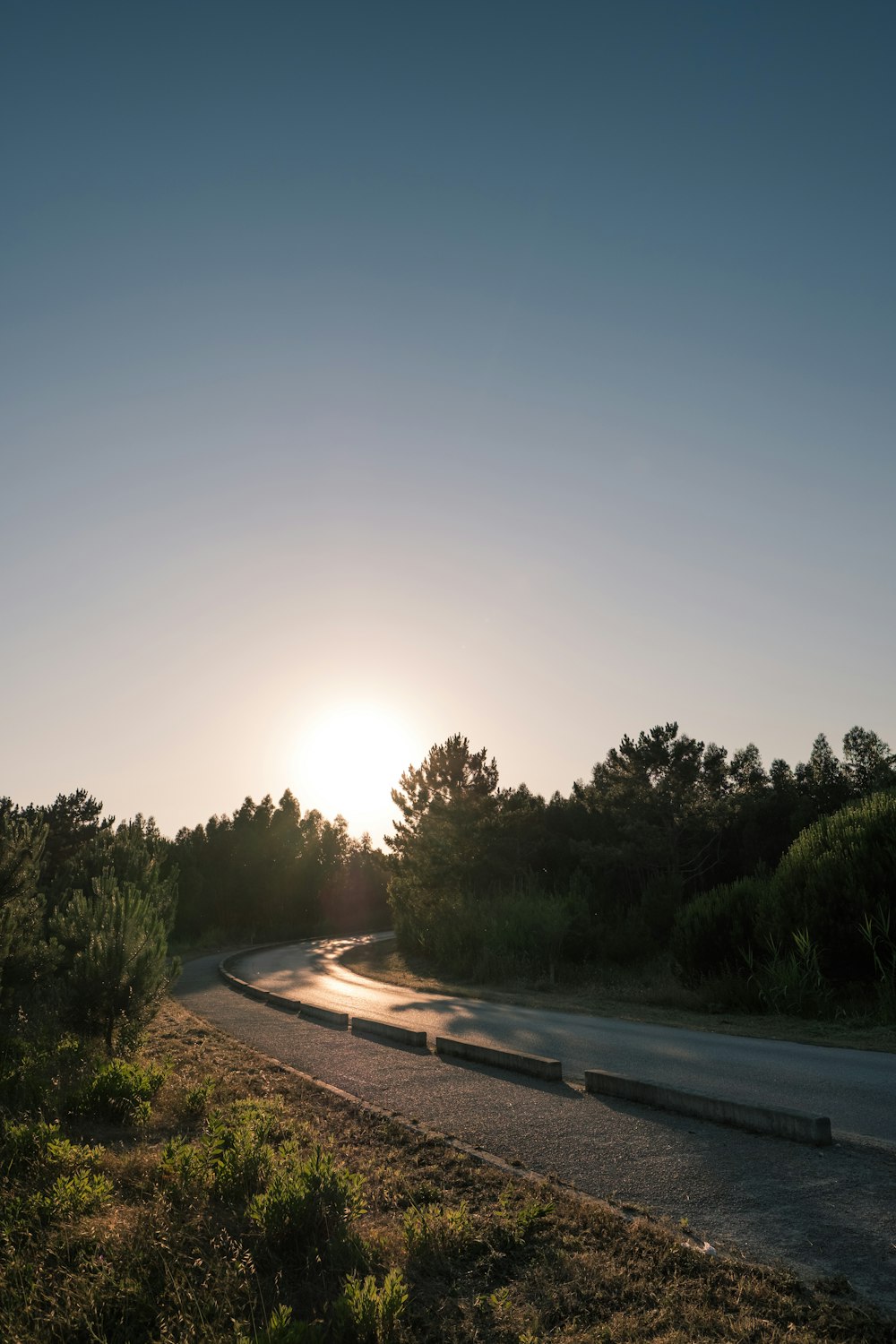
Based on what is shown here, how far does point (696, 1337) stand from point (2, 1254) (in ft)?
12.7

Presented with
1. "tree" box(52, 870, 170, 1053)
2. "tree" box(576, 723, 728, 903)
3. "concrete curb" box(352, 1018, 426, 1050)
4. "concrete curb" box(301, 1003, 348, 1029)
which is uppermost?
"tree" box(576, 723, 728, 903)

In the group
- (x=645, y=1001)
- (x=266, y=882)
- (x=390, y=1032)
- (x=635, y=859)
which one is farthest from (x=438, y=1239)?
(x=266, y=882)

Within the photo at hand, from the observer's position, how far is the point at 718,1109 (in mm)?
7547

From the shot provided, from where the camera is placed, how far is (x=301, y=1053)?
40.5 feet

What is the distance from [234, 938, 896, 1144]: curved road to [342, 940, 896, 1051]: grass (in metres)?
0.78

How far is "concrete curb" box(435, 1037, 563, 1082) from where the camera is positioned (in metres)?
9.75

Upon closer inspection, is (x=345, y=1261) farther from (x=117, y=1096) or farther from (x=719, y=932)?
(x=719, y=932)

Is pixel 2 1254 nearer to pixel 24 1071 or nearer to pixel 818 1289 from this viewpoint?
pixel 818 1289

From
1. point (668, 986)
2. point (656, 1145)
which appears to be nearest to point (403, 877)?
point (668, 986)

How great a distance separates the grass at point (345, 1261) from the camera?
4.03 meters

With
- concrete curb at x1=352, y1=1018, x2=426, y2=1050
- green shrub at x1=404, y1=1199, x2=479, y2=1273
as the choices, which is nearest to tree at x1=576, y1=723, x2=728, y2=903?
concrete curb at x1=352, y1=1018, x2=426, y2=1050

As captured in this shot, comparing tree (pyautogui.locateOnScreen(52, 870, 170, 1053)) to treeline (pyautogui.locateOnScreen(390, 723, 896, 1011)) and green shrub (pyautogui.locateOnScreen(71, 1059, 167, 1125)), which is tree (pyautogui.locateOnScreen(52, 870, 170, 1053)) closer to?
green shrub (pyautogui.locateOnScreen(71, 1059, 167, 1125))

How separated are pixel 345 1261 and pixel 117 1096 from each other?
4.82 metres

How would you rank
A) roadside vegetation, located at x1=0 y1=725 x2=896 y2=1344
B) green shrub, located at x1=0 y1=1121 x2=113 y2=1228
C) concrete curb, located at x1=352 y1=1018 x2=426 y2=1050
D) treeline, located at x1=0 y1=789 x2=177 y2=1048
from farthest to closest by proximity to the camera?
concrete curb, located at x1=352 y1=1018 x2=426 y2=1050, treeline, located at x1=0 y1=789 x2=177 y2=1048, green shrub, located at x1=0 y1=1121 x2=113 y2=1228, roadside vegetation, located at x1=0 y1=725 x2=896 y2=1344
